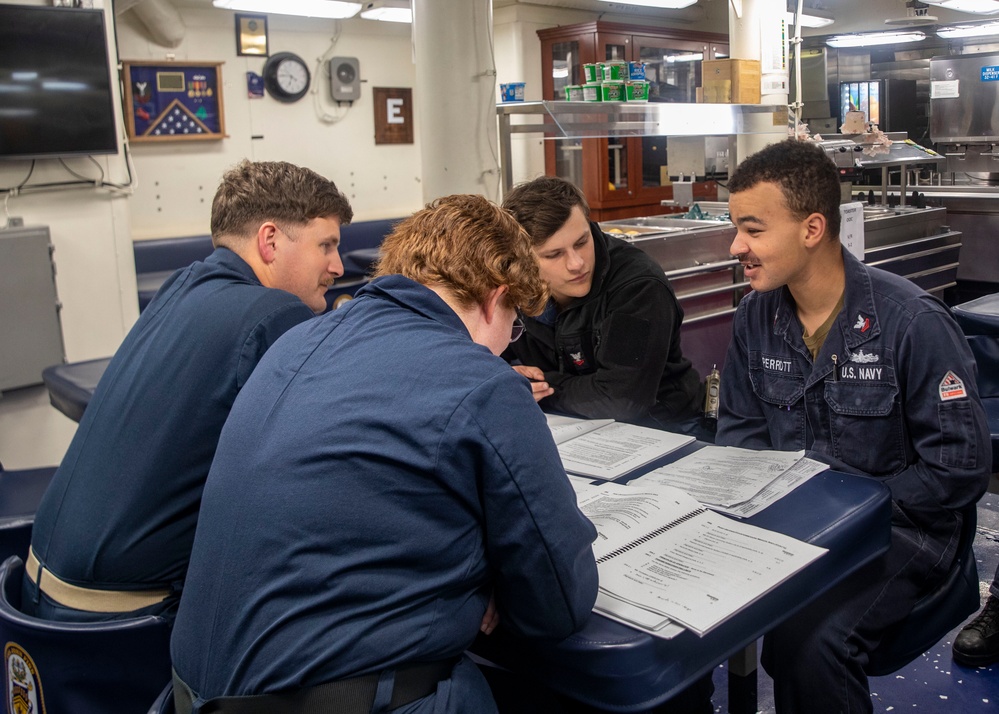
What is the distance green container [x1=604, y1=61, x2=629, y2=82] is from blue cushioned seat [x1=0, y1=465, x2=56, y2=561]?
276 cm

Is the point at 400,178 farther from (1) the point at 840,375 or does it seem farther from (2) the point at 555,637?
(2) the point at 555,637

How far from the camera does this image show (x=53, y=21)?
14.1 feet

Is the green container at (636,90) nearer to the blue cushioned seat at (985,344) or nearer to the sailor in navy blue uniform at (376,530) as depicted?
the blue cushioned seat at (985,344)

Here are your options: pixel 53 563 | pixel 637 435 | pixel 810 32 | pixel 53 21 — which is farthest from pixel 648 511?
pixel 810 32

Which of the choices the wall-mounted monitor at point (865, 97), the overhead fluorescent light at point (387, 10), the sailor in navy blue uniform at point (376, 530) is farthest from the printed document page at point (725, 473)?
the wall-mounted monitor at point (865, 97)

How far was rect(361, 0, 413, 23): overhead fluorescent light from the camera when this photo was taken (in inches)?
247

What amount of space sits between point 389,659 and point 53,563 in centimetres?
87

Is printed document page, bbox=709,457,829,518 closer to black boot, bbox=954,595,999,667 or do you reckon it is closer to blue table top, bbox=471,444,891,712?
blue table top, bbox=471,444,891,712

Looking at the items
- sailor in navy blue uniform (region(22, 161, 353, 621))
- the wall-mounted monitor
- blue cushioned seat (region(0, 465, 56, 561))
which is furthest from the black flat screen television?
the wall-mounted monitor

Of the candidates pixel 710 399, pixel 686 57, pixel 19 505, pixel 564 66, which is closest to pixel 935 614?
pixel 710 399

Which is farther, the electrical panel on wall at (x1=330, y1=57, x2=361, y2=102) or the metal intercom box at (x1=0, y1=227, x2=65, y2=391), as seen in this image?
the electrical panel on wall at (x1=330, y1=57, x2=361, y2=102)

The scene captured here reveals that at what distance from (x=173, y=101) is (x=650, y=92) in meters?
3.93

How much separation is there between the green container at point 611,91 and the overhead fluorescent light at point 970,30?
21.1 feet

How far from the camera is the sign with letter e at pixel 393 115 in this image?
7461 mm
